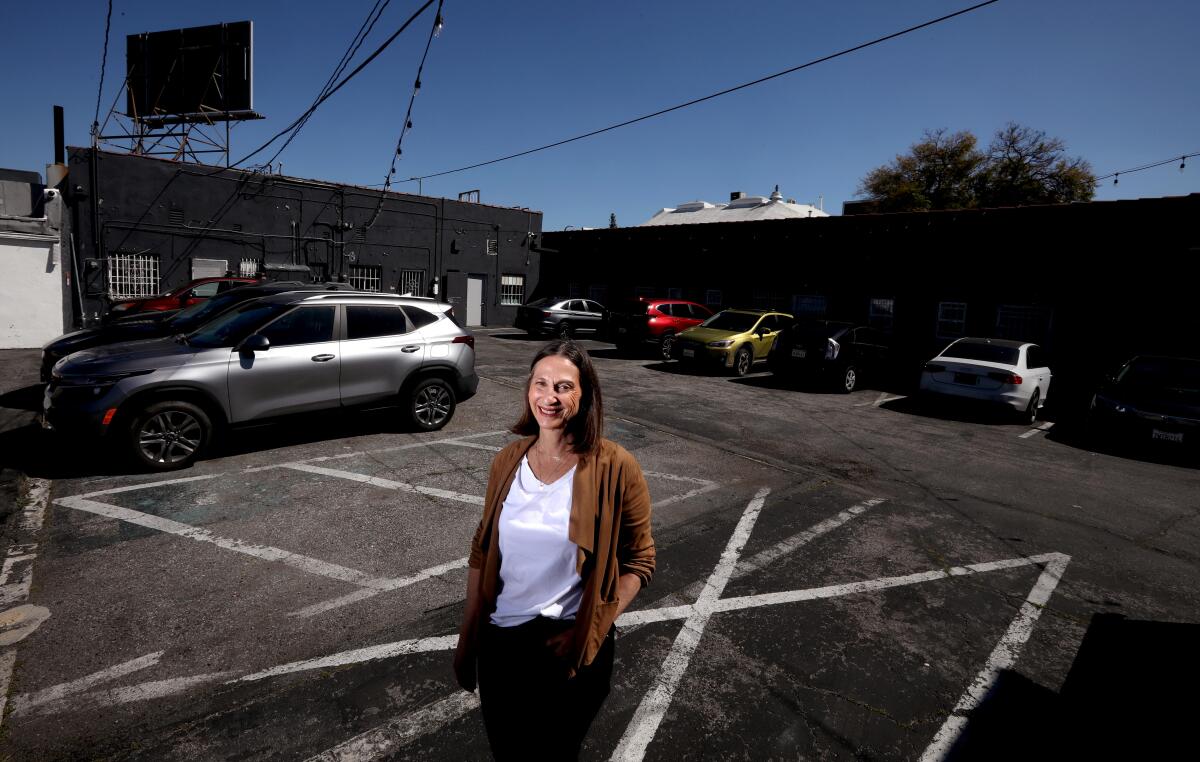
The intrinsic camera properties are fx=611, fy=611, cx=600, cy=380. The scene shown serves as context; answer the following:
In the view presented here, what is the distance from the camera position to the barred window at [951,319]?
17328mm

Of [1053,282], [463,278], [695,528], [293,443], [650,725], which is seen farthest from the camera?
[463,278]

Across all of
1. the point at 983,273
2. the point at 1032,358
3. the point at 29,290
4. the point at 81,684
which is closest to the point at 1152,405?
the point at 1032,358

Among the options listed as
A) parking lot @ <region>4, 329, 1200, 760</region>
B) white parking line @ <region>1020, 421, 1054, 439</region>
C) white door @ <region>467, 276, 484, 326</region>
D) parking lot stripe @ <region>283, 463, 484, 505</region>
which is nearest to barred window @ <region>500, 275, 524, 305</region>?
white door @ <region>467, 276, 484, 326</region>

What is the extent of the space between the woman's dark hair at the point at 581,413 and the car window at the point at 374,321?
603cm

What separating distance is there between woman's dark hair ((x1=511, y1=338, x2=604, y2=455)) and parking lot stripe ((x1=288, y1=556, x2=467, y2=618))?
2.63 metres

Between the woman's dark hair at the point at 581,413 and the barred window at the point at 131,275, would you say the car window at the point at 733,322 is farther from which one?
the barred window at the point at 131,275

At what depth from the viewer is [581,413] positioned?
7.04 feet

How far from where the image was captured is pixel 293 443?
7.66 m

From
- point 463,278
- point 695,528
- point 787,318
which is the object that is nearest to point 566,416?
point 695,528

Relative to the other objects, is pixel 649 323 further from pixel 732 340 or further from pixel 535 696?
pixel 535 696

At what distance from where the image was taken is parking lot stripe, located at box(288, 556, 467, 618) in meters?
3.98

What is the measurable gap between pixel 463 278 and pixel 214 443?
21.5m

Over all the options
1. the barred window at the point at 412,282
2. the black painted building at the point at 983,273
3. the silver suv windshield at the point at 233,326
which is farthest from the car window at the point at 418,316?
the barred window at the point at 412,282

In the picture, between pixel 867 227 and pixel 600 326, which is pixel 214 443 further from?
pixel 867 227
